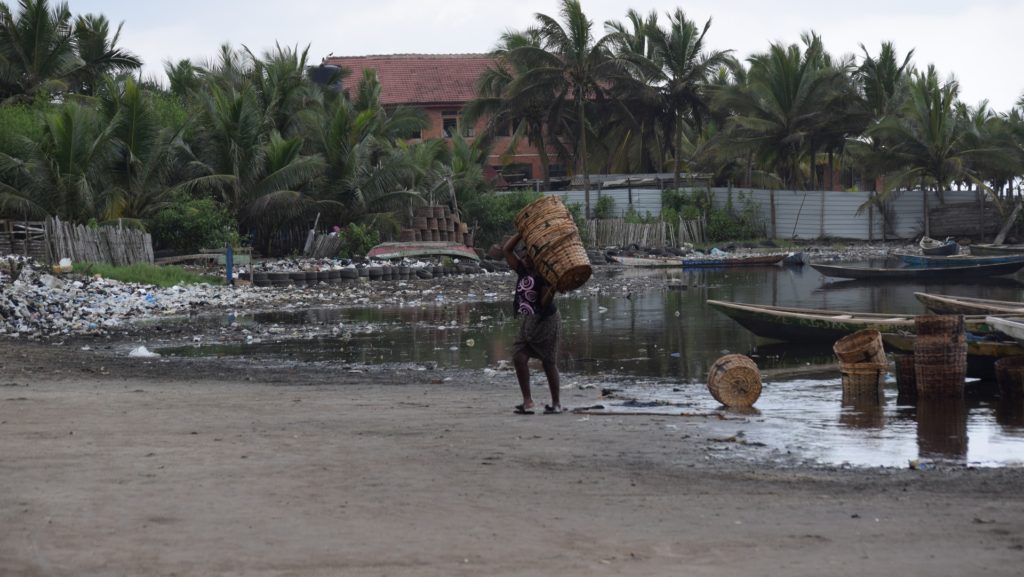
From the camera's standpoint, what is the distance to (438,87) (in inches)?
2108

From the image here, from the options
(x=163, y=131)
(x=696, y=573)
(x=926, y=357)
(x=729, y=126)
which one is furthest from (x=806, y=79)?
(x=696, y=573)

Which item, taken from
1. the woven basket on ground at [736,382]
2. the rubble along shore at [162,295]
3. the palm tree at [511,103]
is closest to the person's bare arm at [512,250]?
the woven basket on ground at [736,382]

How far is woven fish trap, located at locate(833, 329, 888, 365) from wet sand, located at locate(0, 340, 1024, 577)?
2677 millimetres

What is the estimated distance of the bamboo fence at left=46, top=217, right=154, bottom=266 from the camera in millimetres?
23019

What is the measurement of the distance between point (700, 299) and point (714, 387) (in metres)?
14.9

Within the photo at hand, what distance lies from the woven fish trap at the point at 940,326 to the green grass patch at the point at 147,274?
17.2 metres

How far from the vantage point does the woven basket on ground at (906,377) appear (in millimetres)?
10406

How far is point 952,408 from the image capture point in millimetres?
9719

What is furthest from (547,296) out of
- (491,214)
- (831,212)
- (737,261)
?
(831,212)

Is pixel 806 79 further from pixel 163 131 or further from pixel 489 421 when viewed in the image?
pixel 489 421

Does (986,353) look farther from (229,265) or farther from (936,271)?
(936,271)

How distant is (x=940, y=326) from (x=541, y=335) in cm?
406

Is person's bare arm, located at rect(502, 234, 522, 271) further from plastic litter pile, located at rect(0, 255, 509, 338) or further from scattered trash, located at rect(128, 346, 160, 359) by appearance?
plastic litter pile, located at rect(0, 255, 509, 338)

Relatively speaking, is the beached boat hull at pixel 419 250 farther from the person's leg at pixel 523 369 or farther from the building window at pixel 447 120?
the person's leg at pixel 523 369
